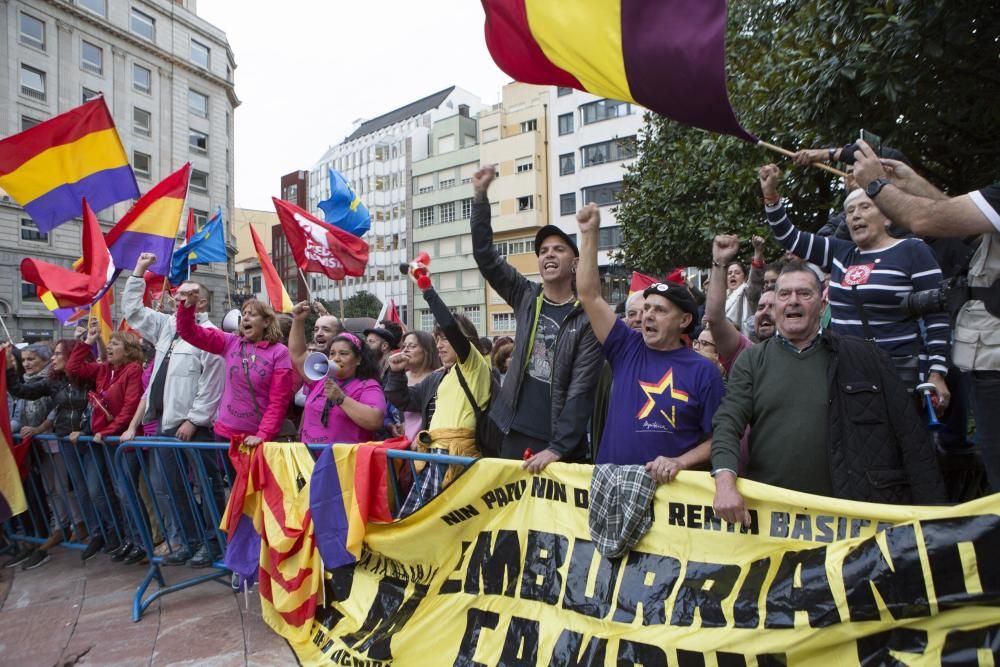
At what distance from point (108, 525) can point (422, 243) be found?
183 ft

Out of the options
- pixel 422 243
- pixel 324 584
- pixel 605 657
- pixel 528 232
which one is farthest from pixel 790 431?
pixel 422 243

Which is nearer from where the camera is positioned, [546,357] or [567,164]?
[546,357]

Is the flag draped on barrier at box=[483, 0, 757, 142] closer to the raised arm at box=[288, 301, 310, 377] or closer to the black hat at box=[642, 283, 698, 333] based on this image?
the black hat at box=[642, 283, 698, 333]

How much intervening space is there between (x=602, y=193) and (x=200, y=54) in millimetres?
34043

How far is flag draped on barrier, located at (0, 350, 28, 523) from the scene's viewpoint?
588 centimetres

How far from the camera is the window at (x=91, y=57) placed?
42.6 m

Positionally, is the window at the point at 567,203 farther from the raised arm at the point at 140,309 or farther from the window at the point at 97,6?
the raised arm at the point at 140,309

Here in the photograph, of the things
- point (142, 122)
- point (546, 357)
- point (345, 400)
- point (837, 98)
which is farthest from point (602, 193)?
point (546, 357)

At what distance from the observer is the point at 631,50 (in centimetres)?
318

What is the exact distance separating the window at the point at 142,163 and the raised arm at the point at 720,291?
161 ft

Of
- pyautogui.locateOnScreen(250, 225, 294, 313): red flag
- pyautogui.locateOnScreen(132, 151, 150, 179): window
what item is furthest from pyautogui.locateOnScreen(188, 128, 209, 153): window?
pyautogui.locateOnScreen(250, 225, 294, 313): red flag

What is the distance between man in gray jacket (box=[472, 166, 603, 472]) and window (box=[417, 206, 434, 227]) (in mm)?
57138

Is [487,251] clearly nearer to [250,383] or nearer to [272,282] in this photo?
[250,383]

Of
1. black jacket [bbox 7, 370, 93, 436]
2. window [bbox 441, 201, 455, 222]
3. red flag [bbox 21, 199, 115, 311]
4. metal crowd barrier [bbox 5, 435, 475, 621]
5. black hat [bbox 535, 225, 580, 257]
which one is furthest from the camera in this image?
→ window [bbox 441, 201, 455, 222]
